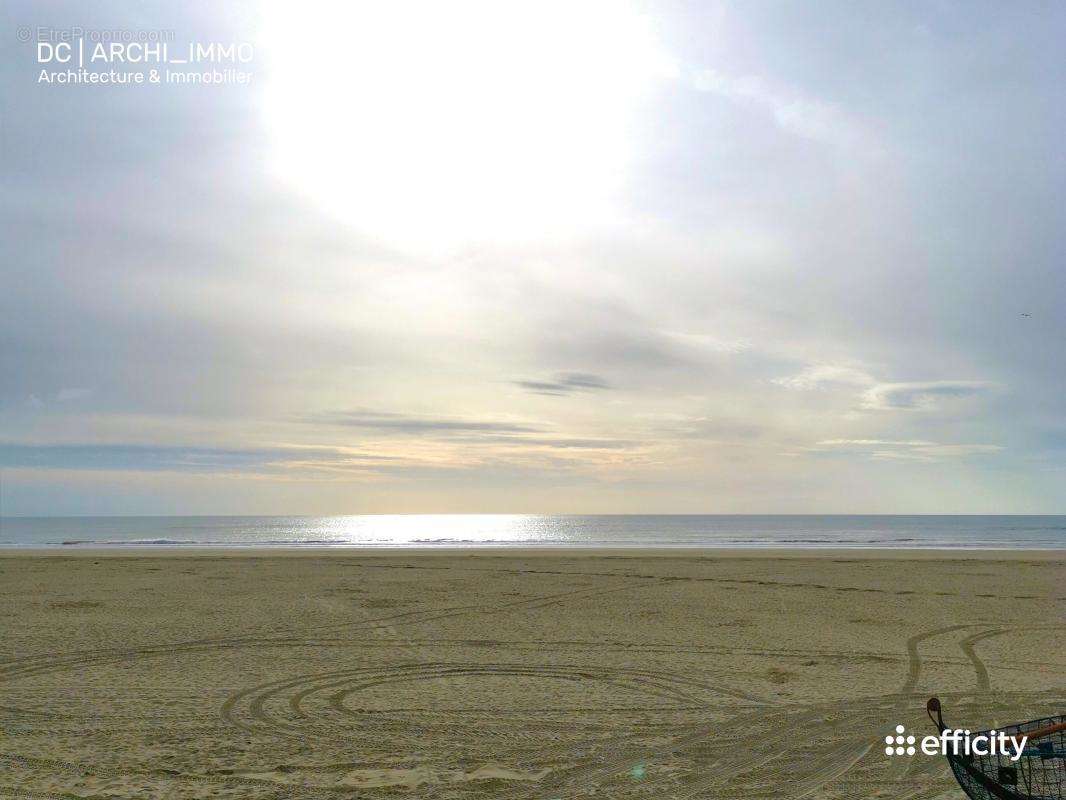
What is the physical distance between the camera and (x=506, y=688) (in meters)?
11.4

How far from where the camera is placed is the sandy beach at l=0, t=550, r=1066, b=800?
304 inches

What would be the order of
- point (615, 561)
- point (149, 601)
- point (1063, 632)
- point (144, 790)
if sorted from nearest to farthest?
point (144, 790) < point (1063, 632) < point (149, 601) < point (615, 561)

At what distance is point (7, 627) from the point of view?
55.0 ft

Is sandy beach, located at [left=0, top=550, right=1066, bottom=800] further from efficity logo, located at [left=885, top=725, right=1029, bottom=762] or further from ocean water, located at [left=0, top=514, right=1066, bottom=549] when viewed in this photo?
ocean water, located at [left=0, top=514, right=1066, bottom=549]

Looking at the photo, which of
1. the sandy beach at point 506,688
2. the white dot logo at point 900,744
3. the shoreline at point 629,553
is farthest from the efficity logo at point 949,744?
the shoreline at point 629,553

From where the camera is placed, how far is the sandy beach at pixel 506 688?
7723 mm

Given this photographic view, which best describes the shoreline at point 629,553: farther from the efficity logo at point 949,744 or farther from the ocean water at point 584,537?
the efficity logo at point 949,744

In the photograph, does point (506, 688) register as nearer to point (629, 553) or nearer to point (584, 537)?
point (629, 553)

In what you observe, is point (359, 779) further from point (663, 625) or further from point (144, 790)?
point (663, 625)

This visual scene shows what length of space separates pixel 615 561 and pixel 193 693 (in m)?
26.9

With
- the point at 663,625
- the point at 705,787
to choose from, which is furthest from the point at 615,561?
the point at 705,787

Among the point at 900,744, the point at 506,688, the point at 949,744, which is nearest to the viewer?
the point at 949,744

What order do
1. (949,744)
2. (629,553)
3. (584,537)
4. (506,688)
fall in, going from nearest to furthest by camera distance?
1. (949,744)
2. (506,688)
3. (629,553)
4. (584,537)

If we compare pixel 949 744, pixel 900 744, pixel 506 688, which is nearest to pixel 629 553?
pixel 506 688
